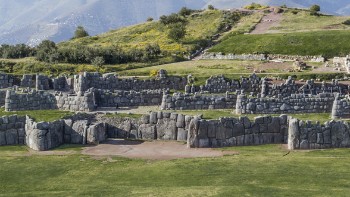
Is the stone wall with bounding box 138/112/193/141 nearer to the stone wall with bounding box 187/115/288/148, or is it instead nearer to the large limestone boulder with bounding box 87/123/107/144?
the stone wall with bounding box 187/115/288/148

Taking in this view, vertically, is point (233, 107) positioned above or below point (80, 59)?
below

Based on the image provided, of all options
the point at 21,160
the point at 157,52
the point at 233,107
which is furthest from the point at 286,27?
the point at 21,160

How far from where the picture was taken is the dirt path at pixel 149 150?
1371 inches

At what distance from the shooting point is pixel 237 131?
37.0 m

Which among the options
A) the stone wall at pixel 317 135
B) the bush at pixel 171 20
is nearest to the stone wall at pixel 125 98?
the stone wall at pixel 317 135

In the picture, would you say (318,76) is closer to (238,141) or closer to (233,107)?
(233,107)

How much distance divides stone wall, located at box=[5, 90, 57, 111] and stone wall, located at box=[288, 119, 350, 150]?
21.4 metres

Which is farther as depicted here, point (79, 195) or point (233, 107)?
point (233, 107)

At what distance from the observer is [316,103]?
43562 millimetres

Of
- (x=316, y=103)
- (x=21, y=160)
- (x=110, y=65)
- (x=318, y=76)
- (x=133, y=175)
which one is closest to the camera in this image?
(x=133, y=175)

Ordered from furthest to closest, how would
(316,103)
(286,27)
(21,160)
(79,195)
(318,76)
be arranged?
(286,27) < (318,76) < (316,103) < (21,160) < (79,195)

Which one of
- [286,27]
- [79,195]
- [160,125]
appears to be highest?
[286,27]

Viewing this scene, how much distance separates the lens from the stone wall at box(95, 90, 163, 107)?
160 feet

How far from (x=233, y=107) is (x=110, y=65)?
1170 inches
